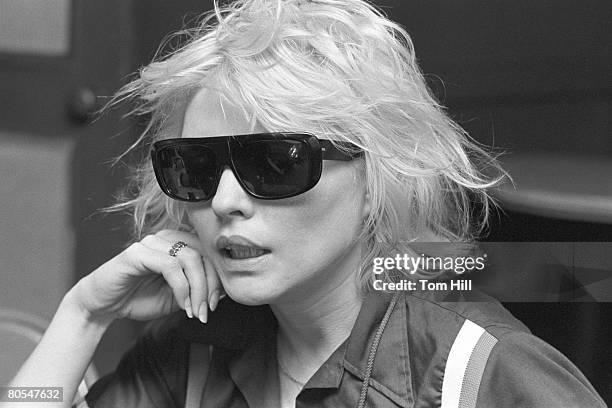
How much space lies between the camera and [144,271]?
111 cm

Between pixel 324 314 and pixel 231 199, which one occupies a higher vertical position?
pixel 231 199

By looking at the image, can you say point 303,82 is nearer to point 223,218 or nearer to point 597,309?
point 223,218

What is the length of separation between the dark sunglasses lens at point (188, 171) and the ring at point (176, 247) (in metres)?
0.11

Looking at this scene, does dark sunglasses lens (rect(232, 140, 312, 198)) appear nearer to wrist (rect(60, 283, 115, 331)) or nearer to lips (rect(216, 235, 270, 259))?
lips (rect(216, 235, 270, 259))

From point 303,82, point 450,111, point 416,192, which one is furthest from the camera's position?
point 450,111

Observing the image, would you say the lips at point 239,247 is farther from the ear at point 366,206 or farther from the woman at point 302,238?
the ear at point 366,206

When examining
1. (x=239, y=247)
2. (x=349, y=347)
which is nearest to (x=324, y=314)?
(x=349, y=347)

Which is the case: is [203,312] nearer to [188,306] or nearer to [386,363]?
[188,306]

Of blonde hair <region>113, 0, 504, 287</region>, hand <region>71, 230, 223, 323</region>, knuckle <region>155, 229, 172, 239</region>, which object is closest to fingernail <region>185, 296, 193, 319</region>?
hand <region>71, 230, 223, 323</region>

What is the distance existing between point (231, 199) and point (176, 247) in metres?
0.20

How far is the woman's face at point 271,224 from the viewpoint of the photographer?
0.95 metres

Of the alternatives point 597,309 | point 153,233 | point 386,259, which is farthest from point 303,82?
point 597,309

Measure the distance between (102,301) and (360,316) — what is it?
370 millimetres

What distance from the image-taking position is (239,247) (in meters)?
0.97
